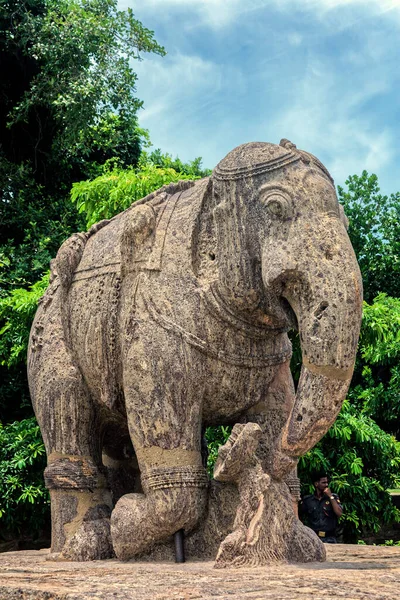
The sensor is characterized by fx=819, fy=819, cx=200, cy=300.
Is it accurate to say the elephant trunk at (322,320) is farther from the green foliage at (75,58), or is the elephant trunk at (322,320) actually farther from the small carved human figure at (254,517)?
the green foliage at (75,58)

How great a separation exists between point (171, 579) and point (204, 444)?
130cm

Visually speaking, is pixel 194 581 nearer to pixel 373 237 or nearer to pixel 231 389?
pixel 231 389

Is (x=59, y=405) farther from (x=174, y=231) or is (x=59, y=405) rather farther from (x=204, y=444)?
(x=174, y=231)

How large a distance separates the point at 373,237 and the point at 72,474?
976 centimetres

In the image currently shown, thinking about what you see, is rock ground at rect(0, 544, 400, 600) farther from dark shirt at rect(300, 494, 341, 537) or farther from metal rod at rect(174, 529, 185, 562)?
dark shirt at rect(300, 494, 341, 537)

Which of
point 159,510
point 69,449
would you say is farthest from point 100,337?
point 159,510

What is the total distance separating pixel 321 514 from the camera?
287 inches

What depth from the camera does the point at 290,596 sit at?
2.57 m

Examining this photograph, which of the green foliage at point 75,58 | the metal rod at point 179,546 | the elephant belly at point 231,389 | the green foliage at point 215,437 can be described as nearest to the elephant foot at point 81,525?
the metal rod at point 179,546

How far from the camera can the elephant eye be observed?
3.67 metres

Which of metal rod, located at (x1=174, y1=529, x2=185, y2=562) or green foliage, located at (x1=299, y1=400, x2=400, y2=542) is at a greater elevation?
green foliage, located at (x1=299, y1=400, x2=400, y2=542)

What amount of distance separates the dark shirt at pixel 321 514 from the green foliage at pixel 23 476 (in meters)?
3.04

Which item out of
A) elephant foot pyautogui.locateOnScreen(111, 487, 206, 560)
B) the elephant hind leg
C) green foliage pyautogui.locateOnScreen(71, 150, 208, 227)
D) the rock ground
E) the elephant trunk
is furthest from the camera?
green foliage pyautogui.locateOnScreen(71, 150, 208, 227)

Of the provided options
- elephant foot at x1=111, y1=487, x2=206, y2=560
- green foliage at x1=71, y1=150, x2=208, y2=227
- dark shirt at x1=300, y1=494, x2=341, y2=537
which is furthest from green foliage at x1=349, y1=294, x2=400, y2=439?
elephant foot at x1=111, y1=487, x2=206, y2=560
